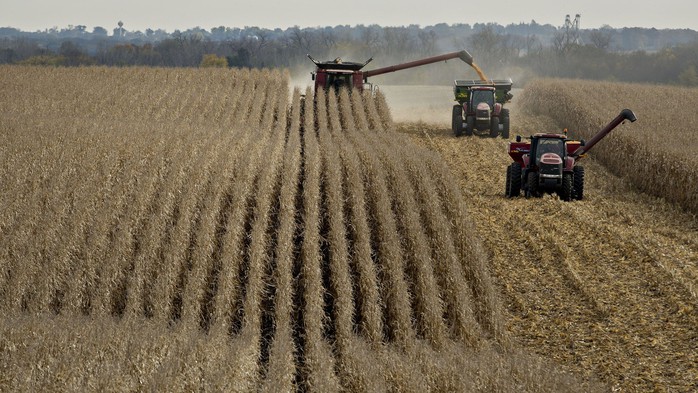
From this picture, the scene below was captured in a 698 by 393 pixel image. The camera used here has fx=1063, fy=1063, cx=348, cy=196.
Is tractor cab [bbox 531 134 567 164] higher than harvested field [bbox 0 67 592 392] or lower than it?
higher

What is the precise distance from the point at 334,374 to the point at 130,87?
74.5ft

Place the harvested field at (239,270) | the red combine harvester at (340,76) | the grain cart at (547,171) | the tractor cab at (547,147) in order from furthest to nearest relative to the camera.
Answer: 1. the red combine harvester at (340,76)
2. the tractor cab at (547,147)
3. the grain cart at (547,171)
4. the harvested field at (239,270)

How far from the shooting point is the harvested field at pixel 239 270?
404 inches

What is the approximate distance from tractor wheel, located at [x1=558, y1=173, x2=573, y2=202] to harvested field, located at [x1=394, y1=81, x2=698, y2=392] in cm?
31

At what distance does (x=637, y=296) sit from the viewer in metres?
14.3

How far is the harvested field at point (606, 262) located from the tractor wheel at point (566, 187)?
0.31m

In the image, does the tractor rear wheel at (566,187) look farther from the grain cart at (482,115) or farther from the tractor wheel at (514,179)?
the grain cart at (482,115)

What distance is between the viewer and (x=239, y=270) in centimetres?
1411

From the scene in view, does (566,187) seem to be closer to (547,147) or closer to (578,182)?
(578,182)

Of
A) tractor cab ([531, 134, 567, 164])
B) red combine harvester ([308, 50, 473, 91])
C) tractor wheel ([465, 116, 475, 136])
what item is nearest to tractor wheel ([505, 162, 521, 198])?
tractor cab ([531, 134, 567, 164])

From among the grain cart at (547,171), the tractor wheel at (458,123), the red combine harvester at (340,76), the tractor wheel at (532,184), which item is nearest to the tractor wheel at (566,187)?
the grain cart at (547,171)

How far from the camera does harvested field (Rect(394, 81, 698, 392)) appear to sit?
12.4 meters

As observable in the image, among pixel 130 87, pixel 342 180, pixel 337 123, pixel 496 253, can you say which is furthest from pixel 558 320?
pixel 130 87

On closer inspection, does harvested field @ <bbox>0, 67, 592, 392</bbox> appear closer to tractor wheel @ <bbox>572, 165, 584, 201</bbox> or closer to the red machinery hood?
the red machinery hood
